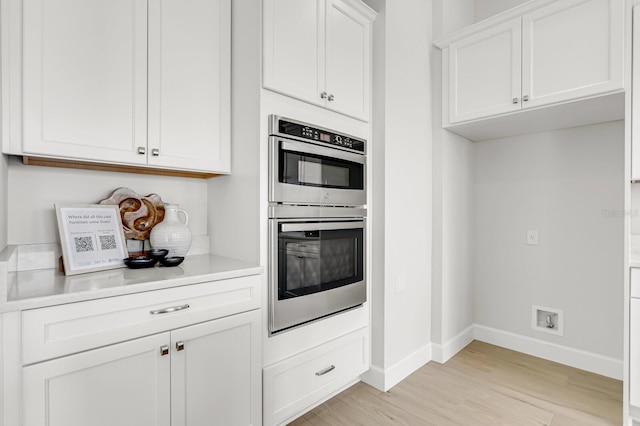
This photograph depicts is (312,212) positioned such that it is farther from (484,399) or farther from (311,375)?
(484,399)

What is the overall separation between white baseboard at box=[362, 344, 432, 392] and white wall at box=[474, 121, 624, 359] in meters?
0.95

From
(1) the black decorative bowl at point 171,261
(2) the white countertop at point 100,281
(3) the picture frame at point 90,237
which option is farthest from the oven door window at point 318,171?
(3) the picture frame at point 90,237

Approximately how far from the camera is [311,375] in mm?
1881

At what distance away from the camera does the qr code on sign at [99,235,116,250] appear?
5.16 ft

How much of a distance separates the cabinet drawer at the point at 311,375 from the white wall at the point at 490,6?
2844 millimetres

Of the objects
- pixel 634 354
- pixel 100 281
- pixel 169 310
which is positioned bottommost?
pixel 634 354

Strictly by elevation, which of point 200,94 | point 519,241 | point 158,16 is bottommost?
point 519,241

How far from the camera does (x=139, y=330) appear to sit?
1.25 metres

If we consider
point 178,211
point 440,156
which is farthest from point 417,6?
point 178,211

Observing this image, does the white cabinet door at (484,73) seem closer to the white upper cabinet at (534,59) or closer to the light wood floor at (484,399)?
the white upper cabinet at (534,59)

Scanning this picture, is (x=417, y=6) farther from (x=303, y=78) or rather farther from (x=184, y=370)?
(x=184, y=370)

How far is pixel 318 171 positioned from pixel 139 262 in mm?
992

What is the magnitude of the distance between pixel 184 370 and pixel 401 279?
4.89ft

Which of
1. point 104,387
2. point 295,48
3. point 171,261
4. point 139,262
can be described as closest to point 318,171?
point 295,48
